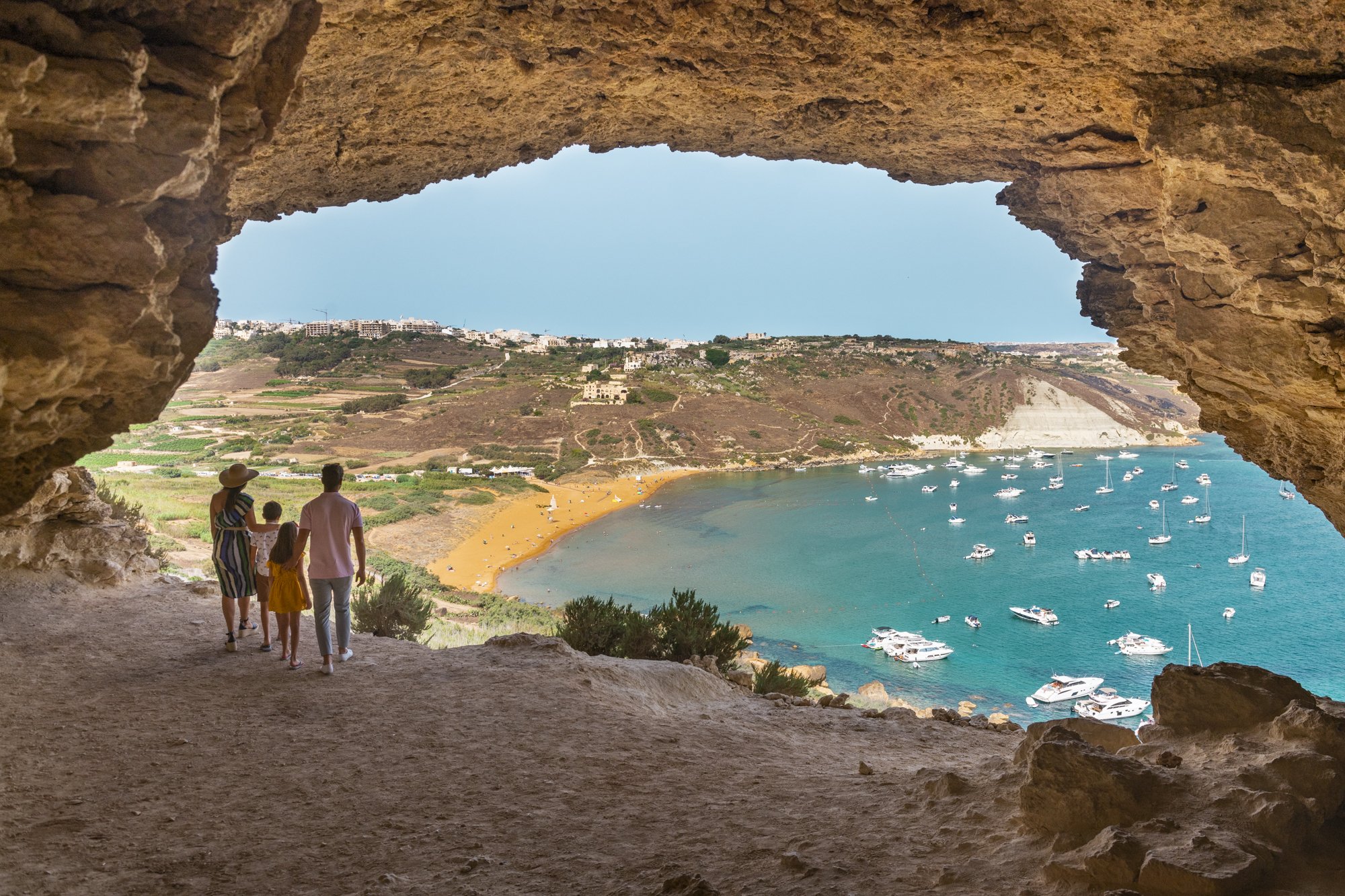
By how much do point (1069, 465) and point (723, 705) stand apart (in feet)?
144

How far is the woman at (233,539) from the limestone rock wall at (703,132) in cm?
125

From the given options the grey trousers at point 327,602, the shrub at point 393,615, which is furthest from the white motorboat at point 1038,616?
the grey trousers at point 327,602

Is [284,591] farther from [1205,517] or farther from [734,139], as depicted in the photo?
[1205,517]

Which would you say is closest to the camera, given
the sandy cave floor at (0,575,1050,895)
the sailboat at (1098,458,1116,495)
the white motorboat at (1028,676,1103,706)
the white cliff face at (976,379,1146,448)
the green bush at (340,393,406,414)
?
the sandy cave floor at (0,575,1050,895)

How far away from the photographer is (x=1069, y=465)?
146ft

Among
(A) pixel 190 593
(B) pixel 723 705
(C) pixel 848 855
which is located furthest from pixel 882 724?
(A) pixel 190 593

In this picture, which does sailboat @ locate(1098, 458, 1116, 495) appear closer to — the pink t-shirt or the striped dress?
the pink t-shirt

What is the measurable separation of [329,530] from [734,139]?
207 inches

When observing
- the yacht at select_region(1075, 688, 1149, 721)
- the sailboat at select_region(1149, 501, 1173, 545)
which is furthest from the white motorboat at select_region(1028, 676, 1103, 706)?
the sailboat at select_region(1149, 501, 1173, 545)

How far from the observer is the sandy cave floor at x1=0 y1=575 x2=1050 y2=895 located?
319cm

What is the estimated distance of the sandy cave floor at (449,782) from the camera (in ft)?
10.5

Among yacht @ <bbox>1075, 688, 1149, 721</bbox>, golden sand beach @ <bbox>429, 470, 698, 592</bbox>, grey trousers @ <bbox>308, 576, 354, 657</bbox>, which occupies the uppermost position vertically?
grey trousers @ <bbox>308, 576, 354, 657</bbox>

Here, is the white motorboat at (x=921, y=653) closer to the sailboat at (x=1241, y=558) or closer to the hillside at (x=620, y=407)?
the sailboat at (x=1241, y=558)

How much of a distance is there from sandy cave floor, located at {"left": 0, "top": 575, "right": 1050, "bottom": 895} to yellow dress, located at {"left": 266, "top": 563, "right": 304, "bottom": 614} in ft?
1.63
